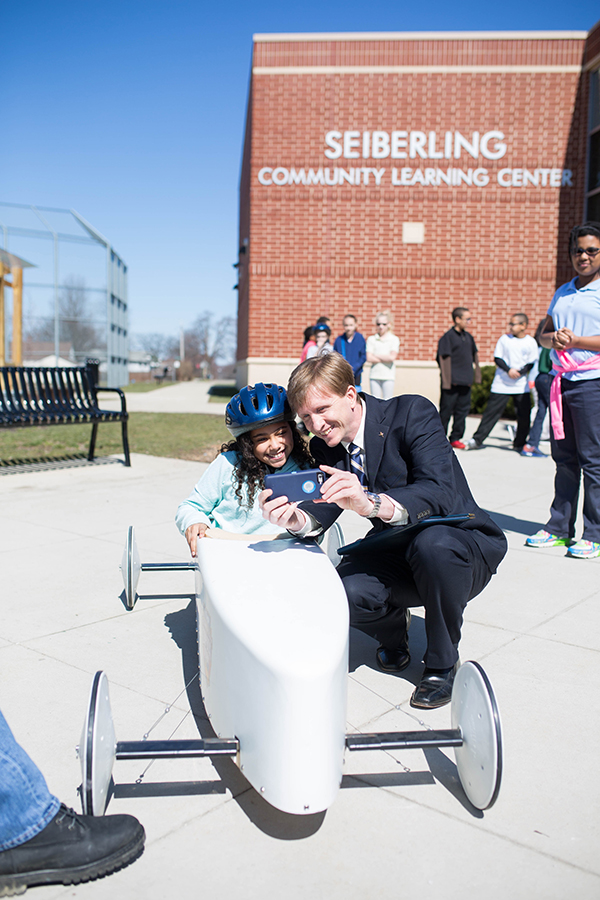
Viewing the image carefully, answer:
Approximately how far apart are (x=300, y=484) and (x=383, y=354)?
8.70m

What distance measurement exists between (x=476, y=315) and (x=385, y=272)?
222cm

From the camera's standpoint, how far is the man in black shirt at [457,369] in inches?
404

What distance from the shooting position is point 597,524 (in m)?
4.93

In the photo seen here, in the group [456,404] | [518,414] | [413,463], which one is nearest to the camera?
[413,463]

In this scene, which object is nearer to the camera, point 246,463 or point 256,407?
point 256,407

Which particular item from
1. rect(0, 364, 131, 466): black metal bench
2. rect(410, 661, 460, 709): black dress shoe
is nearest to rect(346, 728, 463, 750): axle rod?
rect(410, 661, 460, 709): black dress shoe

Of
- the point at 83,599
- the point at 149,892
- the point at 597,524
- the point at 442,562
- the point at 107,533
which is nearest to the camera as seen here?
the point at 149,892

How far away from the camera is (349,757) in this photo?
251cm

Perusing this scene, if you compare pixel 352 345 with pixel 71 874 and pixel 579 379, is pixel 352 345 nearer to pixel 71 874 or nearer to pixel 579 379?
pixel 579 379

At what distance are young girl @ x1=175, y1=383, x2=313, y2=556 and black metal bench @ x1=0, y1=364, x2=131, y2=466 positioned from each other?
16.4 feet

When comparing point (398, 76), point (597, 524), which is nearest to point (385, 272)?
point (398, 76)

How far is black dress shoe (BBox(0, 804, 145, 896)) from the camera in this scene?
181cm

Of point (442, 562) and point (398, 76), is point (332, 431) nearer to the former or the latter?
point (442, 562)

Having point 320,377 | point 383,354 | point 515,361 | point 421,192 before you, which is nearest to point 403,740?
point 320,377
